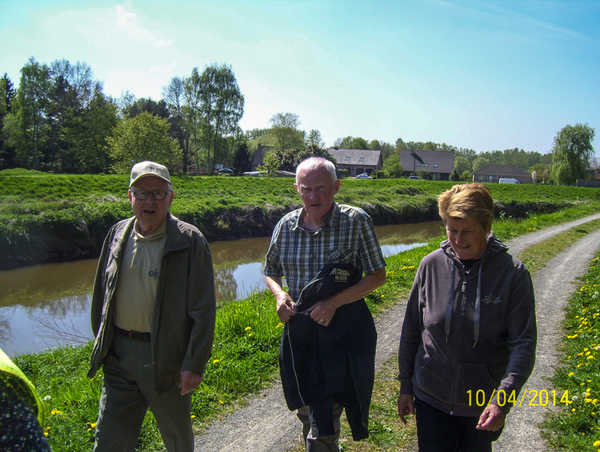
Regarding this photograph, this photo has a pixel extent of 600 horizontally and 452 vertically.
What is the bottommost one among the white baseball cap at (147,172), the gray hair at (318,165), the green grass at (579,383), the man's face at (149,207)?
the green grass at (579,383)

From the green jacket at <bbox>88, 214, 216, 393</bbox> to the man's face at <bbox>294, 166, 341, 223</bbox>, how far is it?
0.70 meters

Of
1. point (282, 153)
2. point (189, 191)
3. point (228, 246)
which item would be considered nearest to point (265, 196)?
point (189, 191)

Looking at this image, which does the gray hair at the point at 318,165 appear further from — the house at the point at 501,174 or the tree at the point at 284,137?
the house at the point at 501,174

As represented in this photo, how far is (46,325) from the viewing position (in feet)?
28.1

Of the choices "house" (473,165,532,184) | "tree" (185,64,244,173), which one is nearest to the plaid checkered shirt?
"tree" (185,64,244,173)

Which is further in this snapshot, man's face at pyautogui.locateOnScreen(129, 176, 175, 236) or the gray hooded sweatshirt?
man's face at pyautogui.locateOnScreen(129, 176, 175, 236)

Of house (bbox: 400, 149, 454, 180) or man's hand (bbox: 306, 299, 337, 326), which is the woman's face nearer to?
man's hand (bbox: 306, 299, 337, 326)

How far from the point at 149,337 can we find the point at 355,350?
120 cm

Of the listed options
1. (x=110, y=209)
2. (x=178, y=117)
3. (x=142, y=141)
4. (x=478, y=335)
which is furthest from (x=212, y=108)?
(x=478, y=335)

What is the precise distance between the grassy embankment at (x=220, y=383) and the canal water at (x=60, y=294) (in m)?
2.01

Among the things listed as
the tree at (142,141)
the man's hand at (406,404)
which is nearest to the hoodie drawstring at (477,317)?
the man's hand at (406,404)

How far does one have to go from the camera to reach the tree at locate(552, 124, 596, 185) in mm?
57250

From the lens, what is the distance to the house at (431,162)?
78.4 m

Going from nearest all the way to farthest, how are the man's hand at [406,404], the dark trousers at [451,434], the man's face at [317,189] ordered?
the dark trousers at [451,434], the man's hand at [406,404], the man's face at [317,189]
